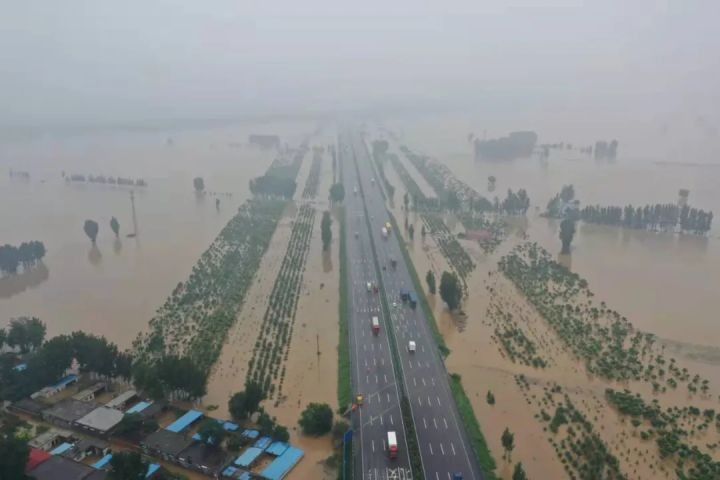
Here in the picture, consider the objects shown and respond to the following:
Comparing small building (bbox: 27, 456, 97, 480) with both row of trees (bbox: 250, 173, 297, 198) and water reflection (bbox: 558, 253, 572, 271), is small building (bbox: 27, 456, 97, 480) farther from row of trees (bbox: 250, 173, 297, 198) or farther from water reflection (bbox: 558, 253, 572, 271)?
row of trees (bbox: 250, 173, 297, 198)

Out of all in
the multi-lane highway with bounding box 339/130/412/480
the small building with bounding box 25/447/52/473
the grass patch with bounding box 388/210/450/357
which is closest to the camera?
the small building with bounding box 25/447/52/473

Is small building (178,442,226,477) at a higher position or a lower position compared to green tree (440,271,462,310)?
lower

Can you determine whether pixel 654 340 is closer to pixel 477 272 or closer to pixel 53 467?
pixel 477 272

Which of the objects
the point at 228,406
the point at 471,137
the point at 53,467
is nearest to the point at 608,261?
the point at 228,406

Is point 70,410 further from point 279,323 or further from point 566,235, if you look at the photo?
point 566,235

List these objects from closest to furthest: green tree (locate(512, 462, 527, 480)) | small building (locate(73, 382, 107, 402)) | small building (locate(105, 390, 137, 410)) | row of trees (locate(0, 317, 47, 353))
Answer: green tree (locate(512, 462, 527, 480)) → small building (locate(105, 390, 137, 410)) → small building (locate(73, 382, 107, 402)) → row of trees (locate(0, 317, 47, 353))

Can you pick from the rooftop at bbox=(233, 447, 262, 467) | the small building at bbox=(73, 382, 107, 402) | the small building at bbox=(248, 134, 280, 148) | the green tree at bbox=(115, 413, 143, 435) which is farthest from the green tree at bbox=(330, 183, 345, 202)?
the small building at bbox=(248, 134, 280, 148)

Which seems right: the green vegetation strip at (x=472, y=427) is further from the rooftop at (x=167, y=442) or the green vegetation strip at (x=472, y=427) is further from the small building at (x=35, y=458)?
the small building at (x=35, y=458)

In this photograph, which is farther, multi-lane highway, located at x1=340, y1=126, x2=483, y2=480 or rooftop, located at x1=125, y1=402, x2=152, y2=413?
rooftop, located at x1=125, y1=402, x2=152, y2=413
